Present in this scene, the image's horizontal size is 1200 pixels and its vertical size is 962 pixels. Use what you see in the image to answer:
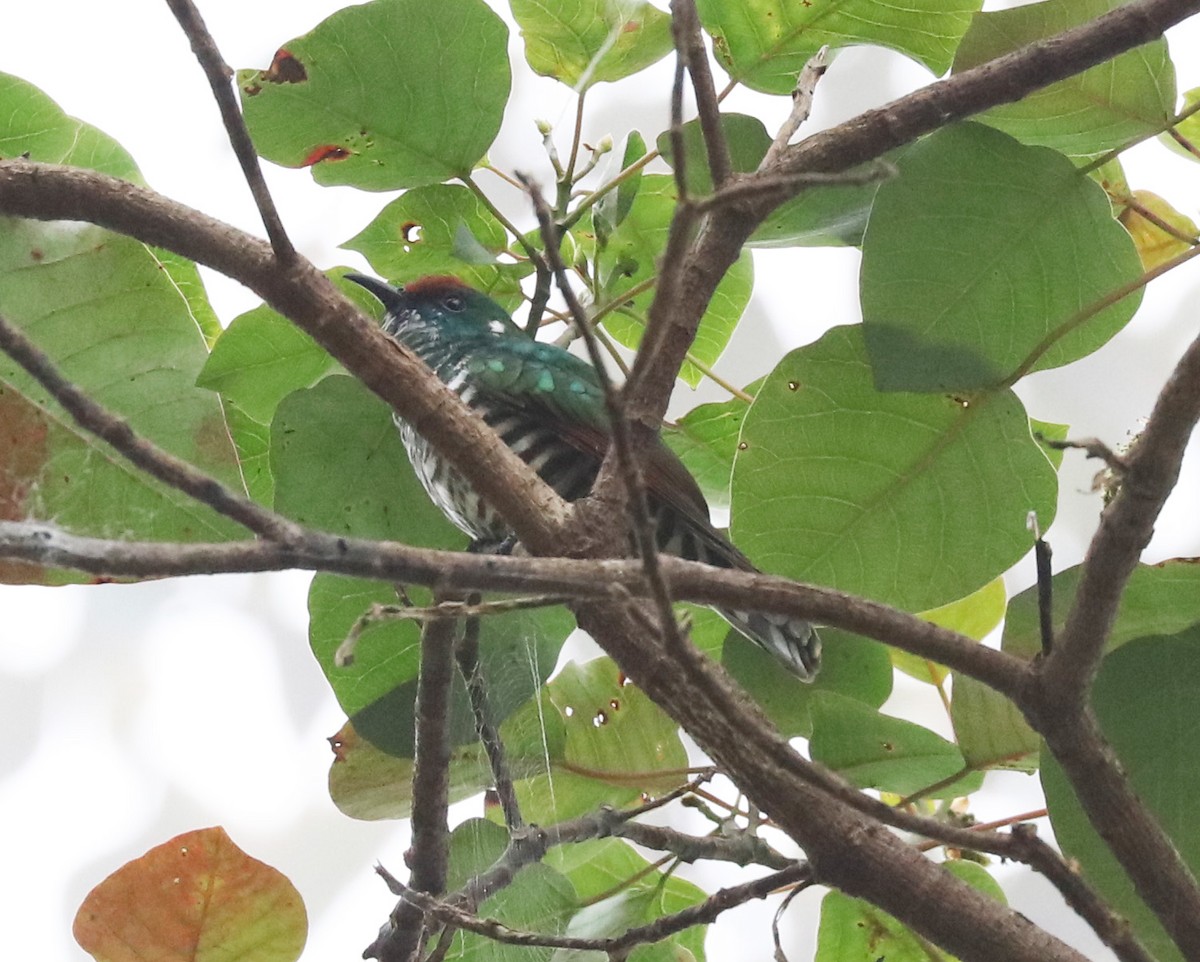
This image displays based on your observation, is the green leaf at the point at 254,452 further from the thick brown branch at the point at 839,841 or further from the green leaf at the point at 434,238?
the thick brown branch at the point at 839,841

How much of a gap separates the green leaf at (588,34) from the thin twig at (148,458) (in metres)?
0.66

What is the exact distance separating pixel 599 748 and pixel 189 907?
1.27ft

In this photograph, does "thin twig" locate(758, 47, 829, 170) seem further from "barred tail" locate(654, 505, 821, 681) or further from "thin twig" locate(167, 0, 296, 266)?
"thin twig" locate(167, 0, 296, 266)

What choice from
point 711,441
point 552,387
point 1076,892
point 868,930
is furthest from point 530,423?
point 1076,892

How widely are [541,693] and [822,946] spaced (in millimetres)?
355

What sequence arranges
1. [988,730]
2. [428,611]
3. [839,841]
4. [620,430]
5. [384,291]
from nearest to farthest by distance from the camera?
[620,430] → [428,611] → [839,841] → [988,730] → [384,291]

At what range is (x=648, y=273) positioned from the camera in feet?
4.19

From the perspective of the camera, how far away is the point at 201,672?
1.76 meters

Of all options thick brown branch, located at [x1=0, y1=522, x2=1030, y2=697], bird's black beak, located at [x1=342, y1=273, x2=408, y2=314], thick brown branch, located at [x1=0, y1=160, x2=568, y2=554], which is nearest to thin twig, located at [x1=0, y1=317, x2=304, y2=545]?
thick brown branch, located at [x1=0, y1=522, x2=1030, y2=697]

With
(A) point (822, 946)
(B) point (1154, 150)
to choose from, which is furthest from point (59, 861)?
(B) point (1154, 150)

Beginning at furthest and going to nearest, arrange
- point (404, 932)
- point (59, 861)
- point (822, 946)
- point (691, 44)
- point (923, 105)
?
point (59, 861) → point (822, 946) → point (404, 932) → point (923, 105) → point (691, 44)

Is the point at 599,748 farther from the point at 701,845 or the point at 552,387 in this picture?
the point at 552,387

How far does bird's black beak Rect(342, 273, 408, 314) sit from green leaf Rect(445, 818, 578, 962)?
1.93ft

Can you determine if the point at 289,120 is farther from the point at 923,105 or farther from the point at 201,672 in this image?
the point at 201,672
